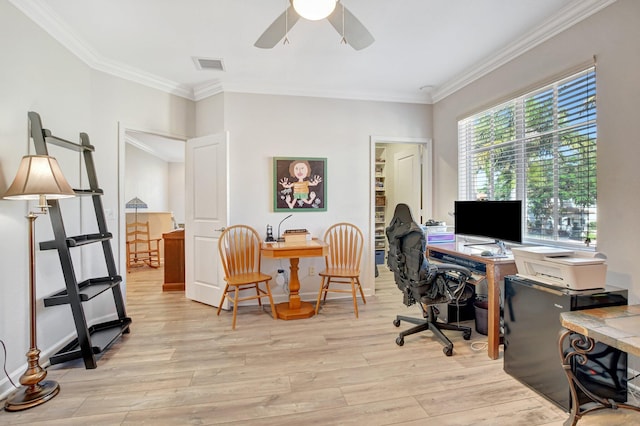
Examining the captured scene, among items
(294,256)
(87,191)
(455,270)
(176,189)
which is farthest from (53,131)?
(176,189)

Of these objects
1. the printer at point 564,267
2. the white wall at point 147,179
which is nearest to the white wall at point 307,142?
the printer at point 564,267

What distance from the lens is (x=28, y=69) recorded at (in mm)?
2193

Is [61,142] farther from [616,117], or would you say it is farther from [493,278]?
[616,117]

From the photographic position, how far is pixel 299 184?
3791 millimetres

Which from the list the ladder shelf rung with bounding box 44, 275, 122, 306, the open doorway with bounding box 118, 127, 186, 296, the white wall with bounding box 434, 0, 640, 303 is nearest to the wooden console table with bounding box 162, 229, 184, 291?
the open doorway with bounding box 118, 127, 186, 296

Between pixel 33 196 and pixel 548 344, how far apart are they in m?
3.34

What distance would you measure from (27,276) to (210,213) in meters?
1.73

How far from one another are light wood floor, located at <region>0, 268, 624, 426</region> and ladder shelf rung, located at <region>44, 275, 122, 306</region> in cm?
52

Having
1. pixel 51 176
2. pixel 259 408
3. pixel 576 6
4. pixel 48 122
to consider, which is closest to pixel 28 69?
pixel 48 122

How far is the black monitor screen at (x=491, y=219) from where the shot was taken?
2.40m

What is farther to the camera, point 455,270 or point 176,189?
point 176,189

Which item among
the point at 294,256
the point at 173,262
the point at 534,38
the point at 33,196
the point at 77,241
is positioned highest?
the point at 534,38

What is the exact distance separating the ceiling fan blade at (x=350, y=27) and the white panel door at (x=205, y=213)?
1.98 m

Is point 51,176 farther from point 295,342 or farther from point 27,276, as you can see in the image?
point 295,342
